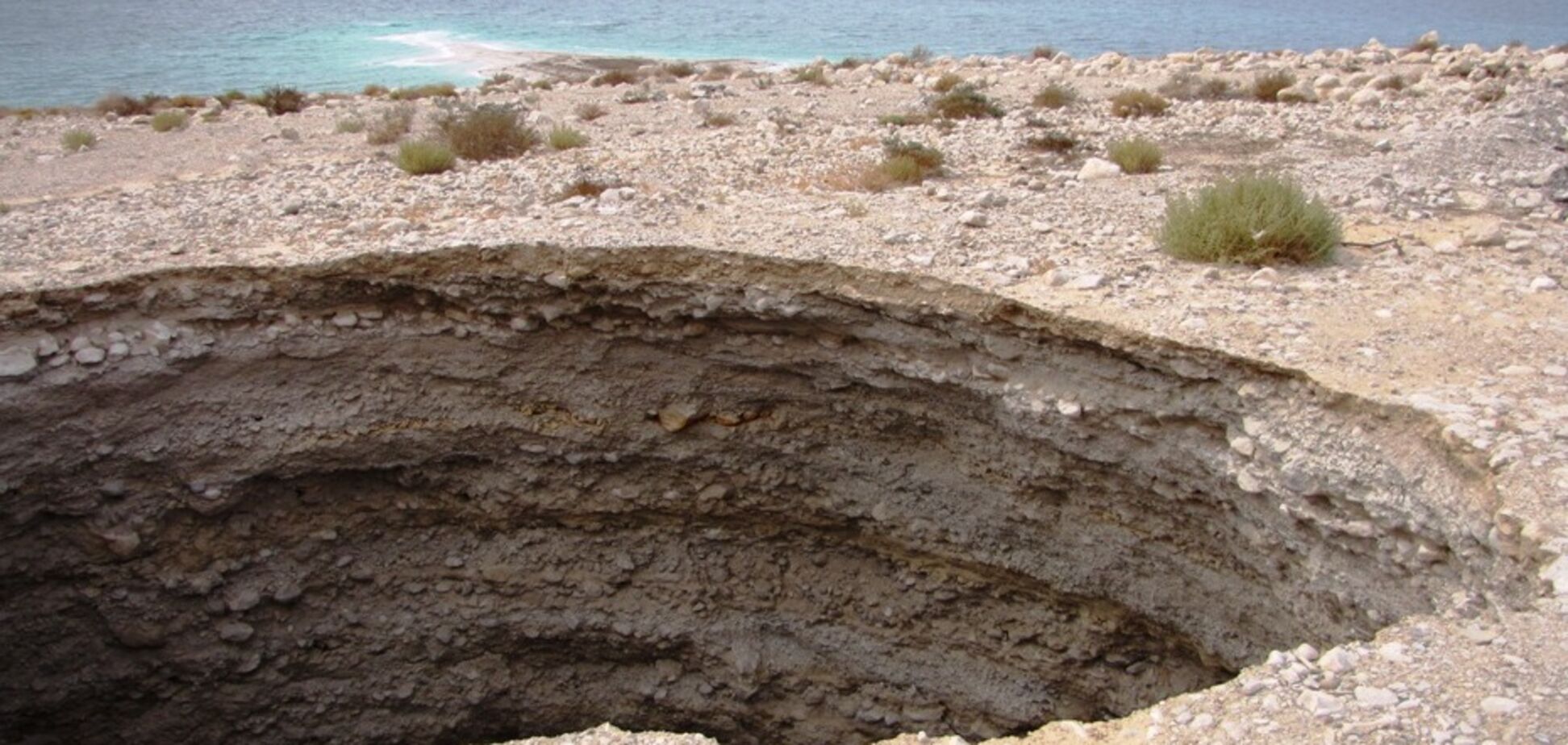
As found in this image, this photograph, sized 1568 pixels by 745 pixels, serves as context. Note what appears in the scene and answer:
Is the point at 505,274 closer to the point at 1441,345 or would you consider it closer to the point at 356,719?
the point at 356,719

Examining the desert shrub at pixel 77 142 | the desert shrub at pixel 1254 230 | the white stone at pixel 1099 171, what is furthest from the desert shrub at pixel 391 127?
the desert shrub at pixel 1254 230

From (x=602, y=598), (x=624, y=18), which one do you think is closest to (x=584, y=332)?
(x=602, y=598)

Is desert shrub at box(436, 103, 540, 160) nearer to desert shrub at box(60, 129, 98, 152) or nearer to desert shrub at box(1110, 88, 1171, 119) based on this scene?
desert shrub at box(60, 129, 98, 152)

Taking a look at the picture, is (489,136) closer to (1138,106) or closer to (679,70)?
(1138,106)

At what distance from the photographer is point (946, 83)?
13828 millimetres

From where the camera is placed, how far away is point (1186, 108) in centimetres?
1121

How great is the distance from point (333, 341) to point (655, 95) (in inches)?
332

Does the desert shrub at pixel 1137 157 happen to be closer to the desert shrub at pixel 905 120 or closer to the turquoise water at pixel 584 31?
the desert shrub at pixel 905 120

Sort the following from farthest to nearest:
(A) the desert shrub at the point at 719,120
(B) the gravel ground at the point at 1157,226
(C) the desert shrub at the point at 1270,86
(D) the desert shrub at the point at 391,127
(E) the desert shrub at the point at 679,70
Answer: (E) the desert shrub at the point at 679,70, (C) the desert shrub at the point at 1270,86, (A) the desert shrub at the point at 719,120, (D) the desert shrub at the point at 391,127, (B) the gravel ground at the point at 1157,226

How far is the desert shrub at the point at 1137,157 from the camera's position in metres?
8.53

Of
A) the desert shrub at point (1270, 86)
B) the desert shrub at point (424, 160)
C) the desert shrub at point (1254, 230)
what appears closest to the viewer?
the desert shrub at point (1254, 230)

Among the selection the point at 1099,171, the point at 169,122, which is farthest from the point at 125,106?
the point at 1099,171

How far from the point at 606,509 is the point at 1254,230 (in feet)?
14.4

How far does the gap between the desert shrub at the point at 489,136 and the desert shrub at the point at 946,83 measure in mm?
5691
